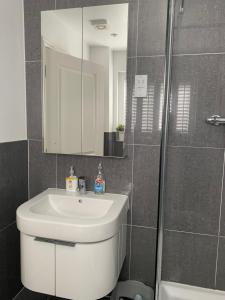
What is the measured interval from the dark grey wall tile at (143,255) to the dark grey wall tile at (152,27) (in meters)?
1.06

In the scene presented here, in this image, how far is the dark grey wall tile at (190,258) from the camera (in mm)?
1590

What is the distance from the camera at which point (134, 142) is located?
1.60 m

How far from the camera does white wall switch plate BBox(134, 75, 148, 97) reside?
1539 millimetres

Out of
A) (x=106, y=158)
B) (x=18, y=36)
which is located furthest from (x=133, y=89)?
(x=18, y=36)

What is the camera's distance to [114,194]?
165 centimetres

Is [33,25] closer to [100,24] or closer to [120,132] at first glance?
[100,24]

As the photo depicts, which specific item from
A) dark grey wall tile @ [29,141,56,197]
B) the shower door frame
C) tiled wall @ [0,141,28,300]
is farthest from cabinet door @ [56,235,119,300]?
dark grey wall tile @ [29,141,56,197]

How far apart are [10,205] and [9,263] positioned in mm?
352

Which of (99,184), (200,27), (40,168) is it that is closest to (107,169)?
(99,184)

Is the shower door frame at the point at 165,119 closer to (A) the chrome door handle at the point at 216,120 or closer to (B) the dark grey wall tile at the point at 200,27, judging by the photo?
(B) the dark grey wall tile at the point at 200,27

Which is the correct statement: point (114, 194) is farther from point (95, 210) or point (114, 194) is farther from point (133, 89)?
point (133, 89)

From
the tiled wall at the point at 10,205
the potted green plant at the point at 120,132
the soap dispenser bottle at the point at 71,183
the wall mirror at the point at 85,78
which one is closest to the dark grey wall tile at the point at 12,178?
the tiled wall at the point at 10,205

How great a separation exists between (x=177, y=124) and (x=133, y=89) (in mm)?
320

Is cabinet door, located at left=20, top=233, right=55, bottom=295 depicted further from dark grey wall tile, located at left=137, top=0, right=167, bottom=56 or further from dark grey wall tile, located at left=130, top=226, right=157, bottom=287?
dark grey wall tile, located at left=137, top=0, right=167, bottom=56
